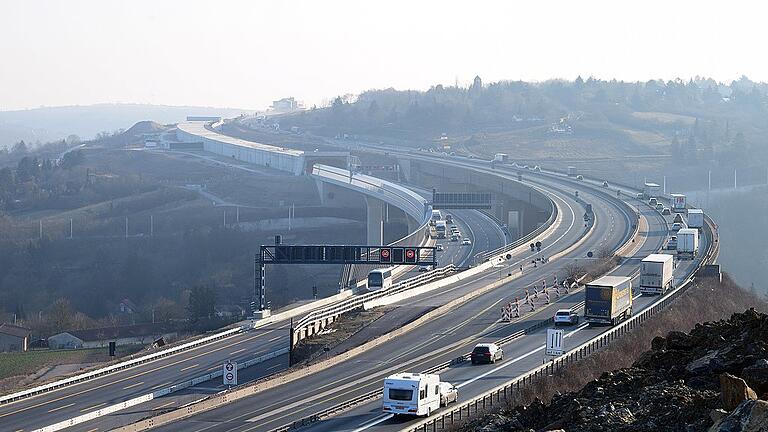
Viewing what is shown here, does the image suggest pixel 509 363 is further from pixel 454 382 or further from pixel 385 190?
pixel 385 190

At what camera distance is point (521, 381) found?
105 ft

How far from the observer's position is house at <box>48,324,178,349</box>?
206ft

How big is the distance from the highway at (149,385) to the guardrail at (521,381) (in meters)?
9.82

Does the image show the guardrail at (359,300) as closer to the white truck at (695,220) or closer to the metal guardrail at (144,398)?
the metal guardrail at (144,398)

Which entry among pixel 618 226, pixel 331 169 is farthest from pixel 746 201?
pixel 618 226

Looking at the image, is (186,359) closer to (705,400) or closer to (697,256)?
(705,400)

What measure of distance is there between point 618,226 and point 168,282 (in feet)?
129

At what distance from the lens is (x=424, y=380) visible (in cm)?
2856

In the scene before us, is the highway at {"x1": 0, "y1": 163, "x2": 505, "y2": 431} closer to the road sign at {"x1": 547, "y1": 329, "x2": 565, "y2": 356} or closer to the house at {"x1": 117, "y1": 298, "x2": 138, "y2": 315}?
the road sign at {"x1": 547, "y1": 329, "x2": 565, "y2": 356}

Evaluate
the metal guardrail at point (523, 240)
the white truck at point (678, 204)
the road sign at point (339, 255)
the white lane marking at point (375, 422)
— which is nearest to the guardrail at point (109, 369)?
the road sign at point (339, 255)

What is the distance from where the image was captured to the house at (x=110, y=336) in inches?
2478

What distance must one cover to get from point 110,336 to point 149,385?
27391 millimetres

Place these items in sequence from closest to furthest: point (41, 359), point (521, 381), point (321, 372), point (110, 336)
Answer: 1. point (521, 381)
2. point (321, 372)
3. point (41, 359)
4. point (110, 336)

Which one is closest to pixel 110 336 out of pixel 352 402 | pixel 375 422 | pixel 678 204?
pixel 352 402
